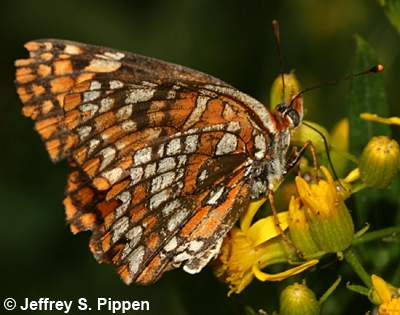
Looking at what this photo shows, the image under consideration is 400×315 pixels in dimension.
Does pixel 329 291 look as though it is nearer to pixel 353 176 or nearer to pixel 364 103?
pixel 353 176

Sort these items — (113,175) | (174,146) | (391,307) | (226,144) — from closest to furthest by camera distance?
(391,307)
(113,175)
(174,146)
(226,144)

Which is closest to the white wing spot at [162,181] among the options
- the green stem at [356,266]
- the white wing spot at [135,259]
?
the white wing spot at [135,259]

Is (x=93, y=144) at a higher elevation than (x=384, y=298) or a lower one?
higher

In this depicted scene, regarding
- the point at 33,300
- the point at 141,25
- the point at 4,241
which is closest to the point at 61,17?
the point at 141,25

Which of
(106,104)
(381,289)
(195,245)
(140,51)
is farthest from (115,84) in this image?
(140,51)

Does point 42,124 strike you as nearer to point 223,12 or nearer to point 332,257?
point 332,257

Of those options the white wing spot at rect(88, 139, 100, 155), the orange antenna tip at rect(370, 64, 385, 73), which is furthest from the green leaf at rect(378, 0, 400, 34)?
the white wing spot at rect(88, 139, 100, 155)
